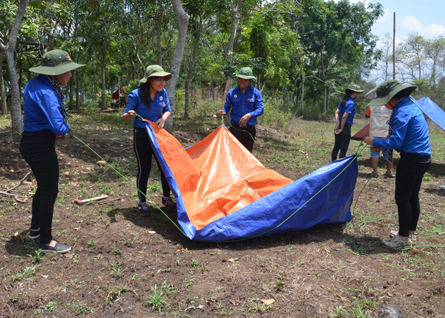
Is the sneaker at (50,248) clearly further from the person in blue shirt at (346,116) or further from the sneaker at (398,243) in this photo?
the person in blue shirt at (346,116)

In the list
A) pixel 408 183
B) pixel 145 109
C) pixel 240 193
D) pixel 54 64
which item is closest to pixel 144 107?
pixel 145 109

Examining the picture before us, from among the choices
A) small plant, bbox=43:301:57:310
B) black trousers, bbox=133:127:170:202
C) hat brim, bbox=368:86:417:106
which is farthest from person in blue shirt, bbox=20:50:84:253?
hat brim, bbox=368:86:417:106

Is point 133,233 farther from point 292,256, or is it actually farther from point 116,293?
point 292,256

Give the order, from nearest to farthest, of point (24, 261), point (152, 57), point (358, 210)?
point (24, 261), point (358, 210), point (152, 57)

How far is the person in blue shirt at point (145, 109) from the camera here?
358 cm

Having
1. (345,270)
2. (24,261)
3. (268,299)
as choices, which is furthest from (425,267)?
(24,261)

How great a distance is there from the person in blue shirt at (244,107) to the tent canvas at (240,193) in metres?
0.42

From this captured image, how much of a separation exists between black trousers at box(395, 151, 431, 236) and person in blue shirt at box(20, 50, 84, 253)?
9.74 ft

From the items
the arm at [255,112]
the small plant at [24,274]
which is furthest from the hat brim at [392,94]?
the small plant at [24,274]

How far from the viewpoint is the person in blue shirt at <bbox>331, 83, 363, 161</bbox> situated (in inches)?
221

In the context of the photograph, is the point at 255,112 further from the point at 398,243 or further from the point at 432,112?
the point at 432,112

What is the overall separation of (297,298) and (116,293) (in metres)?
1.31

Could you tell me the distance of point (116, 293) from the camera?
2.43 m

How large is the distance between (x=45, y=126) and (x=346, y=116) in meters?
4.57
